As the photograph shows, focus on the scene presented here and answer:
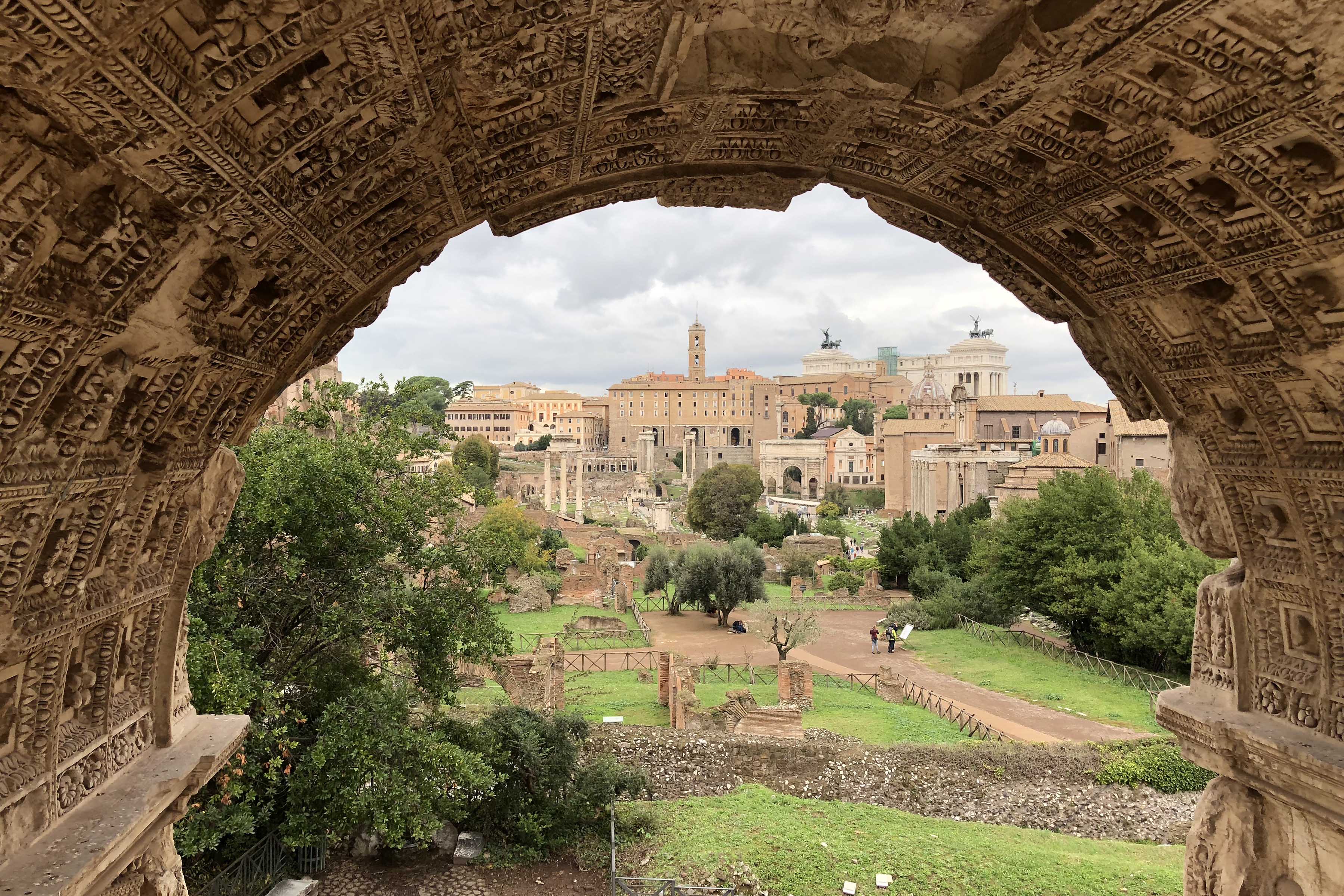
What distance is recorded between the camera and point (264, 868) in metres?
8.98

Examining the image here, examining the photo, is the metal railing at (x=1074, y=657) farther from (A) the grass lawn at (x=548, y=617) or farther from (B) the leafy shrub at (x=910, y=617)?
(A) the grass lawn at (x=548, y=617)

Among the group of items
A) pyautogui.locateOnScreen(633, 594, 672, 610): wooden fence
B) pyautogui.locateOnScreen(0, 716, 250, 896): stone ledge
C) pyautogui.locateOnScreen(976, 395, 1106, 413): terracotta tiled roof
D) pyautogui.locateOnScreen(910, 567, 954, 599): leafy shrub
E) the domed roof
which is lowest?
pyautogui.locateOnScreen(633, 594, 672, 610): wooden fence

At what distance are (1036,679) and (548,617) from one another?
47.1 ft

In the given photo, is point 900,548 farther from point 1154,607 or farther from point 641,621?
point 1154,607

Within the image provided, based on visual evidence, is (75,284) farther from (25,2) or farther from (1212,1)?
(1212,1)

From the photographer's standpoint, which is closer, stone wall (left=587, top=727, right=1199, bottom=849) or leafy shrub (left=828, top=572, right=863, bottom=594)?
stone wall (left=587, top=727, right=1199, bottom=849)

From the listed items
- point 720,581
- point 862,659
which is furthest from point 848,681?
point 720,581

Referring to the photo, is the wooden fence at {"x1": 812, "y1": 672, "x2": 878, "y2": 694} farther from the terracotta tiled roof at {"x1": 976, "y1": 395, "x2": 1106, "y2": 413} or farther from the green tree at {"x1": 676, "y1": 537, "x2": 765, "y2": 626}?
the terracotta tiled roof at {"x1": 976, "y1": 395, "x2": 1106, "y2": 413}

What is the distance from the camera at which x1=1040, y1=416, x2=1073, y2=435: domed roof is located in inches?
1905

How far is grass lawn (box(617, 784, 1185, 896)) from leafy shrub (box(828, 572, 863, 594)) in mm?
19399

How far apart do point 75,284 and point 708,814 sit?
10.2 meters

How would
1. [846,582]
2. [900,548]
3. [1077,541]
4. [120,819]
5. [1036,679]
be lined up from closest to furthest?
1. [120,819]
2. [1036,679]
3. [1077,541]
4. [846,582]
5. [900,548]

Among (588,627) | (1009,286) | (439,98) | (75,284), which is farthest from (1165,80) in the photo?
(588,627)

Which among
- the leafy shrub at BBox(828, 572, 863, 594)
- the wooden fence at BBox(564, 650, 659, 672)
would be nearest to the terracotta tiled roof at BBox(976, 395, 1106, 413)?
the leafy shrub at BBox(828, 572, 863, 594)
